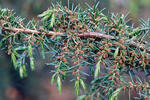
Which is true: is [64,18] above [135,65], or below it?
above

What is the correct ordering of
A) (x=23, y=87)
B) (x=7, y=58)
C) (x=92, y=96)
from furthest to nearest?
(x=23, y=87) < (x=7, y=58) < (x=92, y=96)

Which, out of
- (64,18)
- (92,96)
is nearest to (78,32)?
(64,18)

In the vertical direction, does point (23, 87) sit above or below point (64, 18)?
below

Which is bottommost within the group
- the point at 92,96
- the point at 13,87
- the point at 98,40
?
the point at 13,87

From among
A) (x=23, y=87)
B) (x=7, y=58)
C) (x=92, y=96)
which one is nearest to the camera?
(x=92, y=96)

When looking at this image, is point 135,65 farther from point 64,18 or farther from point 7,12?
point 7,12

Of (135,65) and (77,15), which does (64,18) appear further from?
(135,65)

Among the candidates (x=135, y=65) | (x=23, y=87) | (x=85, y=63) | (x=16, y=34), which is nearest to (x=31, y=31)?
(x=16, y=34)

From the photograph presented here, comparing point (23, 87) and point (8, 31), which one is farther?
point (23, 87)

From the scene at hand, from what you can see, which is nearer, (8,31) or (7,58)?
(8,31)
